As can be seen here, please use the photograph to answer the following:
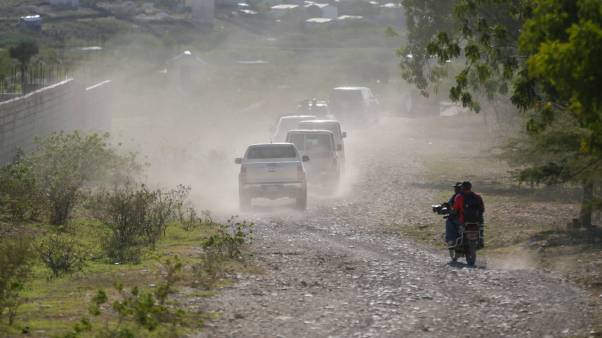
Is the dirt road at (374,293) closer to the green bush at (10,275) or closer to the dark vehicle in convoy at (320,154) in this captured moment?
the green bush at (10,275)

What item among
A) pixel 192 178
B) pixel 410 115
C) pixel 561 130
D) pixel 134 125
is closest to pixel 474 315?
pixel 561 130

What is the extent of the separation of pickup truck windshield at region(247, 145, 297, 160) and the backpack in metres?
9.47

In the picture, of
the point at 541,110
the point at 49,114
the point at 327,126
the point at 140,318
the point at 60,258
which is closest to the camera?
the point at 140,318

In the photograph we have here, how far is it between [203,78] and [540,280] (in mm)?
63141

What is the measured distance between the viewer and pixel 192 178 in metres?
34.2

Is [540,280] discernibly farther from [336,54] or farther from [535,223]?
[336,54]

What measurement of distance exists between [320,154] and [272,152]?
3.88 metres

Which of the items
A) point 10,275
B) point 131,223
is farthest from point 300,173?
point 10,275

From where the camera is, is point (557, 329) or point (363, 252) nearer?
point (557, 329)

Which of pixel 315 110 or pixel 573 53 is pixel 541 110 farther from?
pixel 315 110

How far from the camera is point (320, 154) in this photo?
98.5ft

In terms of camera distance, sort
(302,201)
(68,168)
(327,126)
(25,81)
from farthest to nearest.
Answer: (327,126) → (25,81) → (302,201) → (68,168)

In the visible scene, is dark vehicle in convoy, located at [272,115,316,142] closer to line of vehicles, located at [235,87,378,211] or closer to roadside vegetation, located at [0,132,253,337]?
line of vehicles, located at [235,87,378,211]

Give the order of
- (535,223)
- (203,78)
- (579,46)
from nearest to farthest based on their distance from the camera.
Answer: (579,46)
(535,223)
(203,78)
